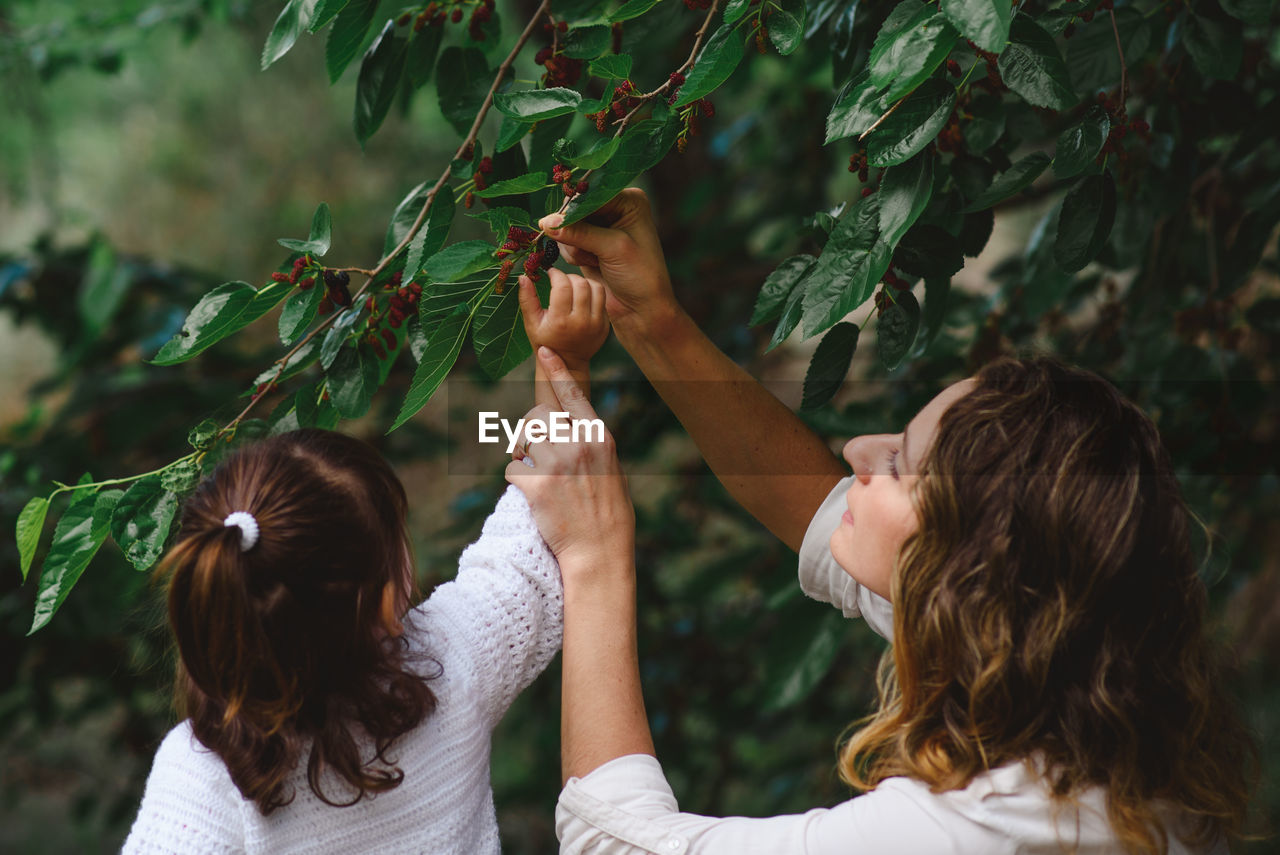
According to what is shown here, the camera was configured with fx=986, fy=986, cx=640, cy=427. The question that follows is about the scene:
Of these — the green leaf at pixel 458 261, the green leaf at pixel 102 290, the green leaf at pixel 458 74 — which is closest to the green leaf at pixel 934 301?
the green leaf at pixel 458 261

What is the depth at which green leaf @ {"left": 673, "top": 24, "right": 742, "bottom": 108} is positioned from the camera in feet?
2.68

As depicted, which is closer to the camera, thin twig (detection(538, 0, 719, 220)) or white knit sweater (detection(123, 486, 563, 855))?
thin twig (detection(538, 0, 719, 220))

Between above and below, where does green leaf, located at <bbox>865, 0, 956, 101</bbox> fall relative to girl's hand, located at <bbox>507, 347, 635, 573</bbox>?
above

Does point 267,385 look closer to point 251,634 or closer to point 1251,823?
point 251,634

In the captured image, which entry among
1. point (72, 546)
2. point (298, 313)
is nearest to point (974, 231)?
point (298, 313)

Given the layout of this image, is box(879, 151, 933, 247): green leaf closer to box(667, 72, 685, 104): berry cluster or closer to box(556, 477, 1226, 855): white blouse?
box(667, 72, 685, 104): berry cluster

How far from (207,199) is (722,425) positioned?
24.8 feet

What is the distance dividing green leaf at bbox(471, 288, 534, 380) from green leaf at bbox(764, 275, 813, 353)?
26cm

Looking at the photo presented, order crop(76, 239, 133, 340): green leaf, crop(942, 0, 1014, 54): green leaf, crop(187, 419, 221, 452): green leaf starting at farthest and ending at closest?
crop(76, 239, 133, 340): green leaf < crop(187, 419, 221, 452): green leaf < crop(942, 0, 1014, 54): green leaf

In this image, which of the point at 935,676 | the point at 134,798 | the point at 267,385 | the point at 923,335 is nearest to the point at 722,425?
the point at 923,335

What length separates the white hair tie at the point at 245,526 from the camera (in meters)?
1.03

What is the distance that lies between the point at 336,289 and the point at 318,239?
2.3 inches

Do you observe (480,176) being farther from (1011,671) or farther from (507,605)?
(1011,671)

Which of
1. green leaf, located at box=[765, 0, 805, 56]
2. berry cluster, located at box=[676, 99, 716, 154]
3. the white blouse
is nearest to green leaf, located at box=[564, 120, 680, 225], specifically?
berry cluster, located at box=[676, 99, 716, 154]
